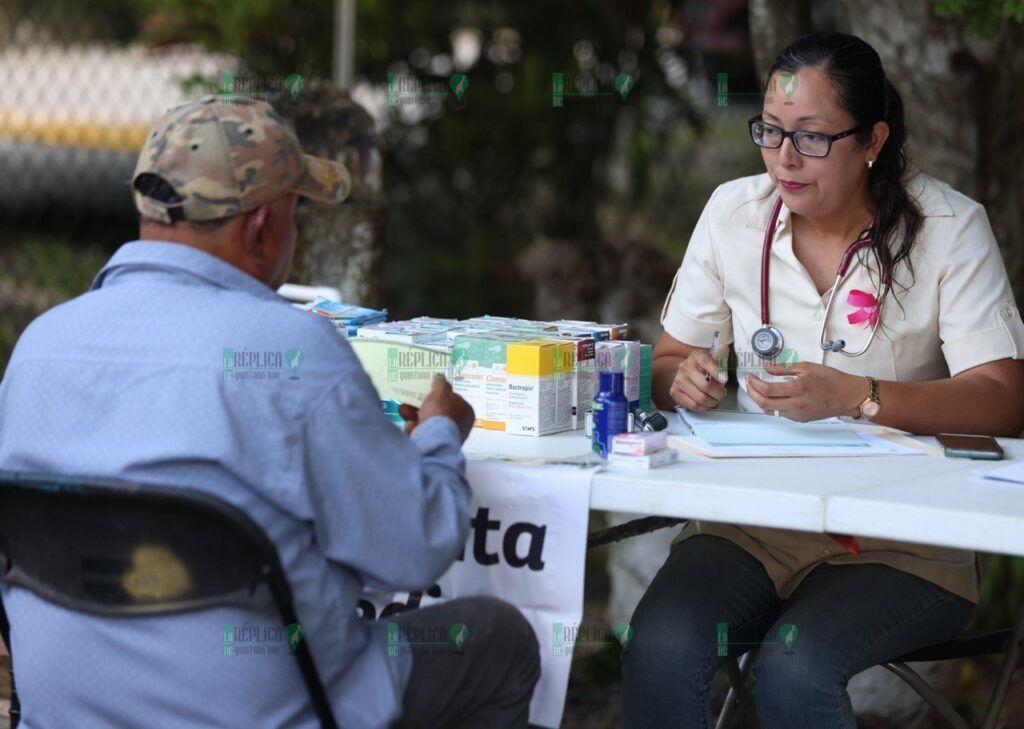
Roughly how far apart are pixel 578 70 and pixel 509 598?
477cm

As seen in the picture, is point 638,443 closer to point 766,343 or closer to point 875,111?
point 766,343

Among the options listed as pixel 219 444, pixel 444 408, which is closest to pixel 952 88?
pixel 444 408

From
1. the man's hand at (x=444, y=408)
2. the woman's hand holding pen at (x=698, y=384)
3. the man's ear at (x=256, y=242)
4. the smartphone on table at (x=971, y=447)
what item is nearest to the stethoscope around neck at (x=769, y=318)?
the woman's hand holding pen at (x=698, y=384)

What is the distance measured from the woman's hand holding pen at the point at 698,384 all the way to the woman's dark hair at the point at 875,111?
46 cm

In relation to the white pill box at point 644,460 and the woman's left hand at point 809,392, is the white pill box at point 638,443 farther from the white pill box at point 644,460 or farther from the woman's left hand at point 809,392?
the woman's left hand at point 809,392

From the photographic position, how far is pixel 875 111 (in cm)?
274

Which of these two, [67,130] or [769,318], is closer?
[769,318]

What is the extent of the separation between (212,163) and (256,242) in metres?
0.15

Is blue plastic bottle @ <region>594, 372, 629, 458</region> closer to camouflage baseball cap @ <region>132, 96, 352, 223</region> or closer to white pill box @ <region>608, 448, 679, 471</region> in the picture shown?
white pill box @ <region>608, 448, 679, 471</region>

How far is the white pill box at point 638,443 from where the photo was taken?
2.24 metres

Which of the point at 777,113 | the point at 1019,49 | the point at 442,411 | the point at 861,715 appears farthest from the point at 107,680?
the point at 1019,49

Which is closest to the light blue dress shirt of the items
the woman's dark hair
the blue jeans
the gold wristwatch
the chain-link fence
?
the blue jeans

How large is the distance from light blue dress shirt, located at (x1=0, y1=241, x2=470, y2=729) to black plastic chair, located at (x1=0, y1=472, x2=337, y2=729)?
4 centimetres

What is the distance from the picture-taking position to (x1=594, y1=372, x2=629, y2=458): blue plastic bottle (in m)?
2.32
